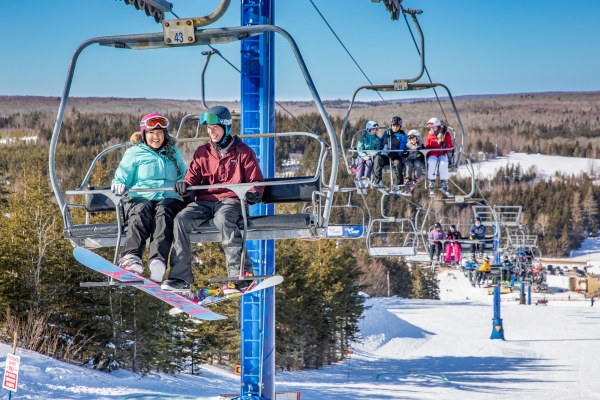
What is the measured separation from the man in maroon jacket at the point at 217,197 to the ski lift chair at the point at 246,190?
0.42ft

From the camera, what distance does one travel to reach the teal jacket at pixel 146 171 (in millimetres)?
6680

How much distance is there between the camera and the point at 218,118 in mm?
6641

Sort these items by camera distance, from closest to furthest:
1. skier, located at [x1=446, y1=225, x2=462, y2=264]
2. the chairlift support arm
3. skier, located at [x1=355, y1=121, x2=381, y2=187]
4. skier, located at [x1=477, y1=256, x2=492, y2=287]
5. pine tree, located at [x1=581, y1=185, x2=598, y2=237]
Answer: the chairlift support arm, skier, located at [x1=355, y1=121, x2=381, y2=187], skier, located at [x1=446, y1=225, x2=462, y2=264], skier, located at [x1=477, y1=256, x2=492, y2=287], pine tree, located at [x1=581, y1=185, x2=598, y2=237]

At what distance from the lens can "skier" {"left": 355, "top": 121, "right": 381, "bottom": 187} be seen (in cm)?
1452

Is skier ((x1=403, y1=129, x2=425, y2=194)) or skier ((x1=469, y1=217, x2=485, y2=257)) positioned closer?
skier ((x1=403, y1=129, x2=425, y2=194))

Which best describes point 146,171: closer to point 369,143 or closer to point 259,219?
point 259,219

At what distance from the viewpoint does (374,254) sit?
17.6m

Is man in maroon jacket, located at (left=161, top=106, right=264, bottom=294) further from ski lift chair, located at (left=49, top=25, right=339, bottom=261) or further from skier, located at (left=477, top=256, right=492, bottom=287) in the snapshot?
skier, located at (left=477, top=256, right=492, bottom=287)

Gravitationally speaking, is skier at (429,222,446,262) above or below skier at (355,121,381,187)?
below

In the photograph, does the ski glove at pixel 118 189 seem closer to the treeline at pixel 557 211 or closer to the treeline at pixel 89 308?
the treeline at pixel 89 308

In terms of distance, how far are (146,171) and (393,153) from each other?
28.2 feet

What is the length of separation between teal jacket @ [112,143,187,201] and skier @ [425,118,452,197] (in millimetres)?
8653

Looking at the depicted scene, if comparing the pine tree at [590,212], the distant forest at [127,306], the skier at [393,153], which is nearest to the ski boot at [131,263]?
the distant forest at [127,306]

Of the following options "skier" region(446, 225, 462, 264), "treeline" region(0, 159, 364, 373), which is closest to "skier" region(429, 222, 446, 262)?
"skier" region(446, 225, 462, 264)
